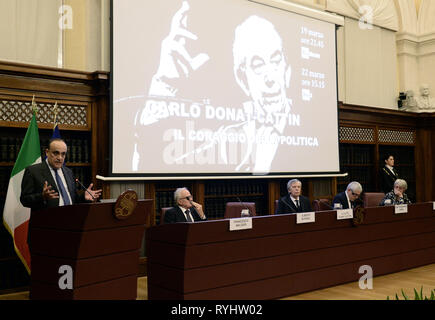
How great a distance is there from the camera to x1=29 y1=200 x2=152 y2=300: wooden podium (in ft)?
9.59

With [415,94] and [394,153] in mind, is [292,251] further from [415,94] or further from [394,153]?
[415,94]

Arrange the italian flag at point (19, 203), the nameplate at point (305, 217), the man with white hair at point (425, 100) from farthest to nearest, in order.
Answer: the man with white hair at point (425, 100) → the italian flag at point (19, 203) → the nameplate at point (305, 217)

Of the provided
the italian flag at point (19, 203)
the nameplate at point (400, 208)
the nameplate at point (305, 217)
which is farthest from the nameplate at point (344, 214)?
the italian flag at point (19, 203)

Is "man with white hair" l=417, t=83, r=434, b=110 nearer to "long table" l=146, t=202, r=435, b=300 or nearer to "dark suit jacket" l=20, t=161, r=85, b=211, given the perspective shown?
"long table" l=146, t=202, r=435, b=300

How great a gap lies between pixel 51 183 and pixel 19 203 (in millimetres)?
1037

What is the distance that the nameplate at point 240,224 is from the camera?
3479 mm

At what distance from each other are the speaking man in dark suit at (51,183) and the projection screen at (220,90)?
145 cm

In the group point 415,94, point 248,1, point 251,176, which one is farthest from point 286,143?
point 415,94

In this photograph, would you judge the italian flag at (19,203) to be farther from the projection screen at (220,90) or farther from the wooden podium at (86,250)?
the wooden podium at (86,250)

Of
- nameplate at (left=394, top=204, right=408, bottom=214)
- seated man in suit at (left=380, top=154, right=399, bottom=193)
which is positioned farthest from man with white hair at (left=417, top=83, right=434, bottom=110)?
nameplate at (left=394, top=204, right=408, bottom=214)

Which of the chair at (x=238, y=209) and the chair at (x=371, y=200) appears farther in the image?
the chair at (x=371, y=200)

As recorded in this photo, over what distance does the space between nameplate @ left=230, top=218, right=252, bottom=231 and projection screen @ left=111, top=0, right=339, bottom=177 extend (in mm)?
2028

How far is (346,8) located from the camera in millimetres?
8203
